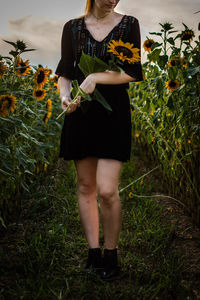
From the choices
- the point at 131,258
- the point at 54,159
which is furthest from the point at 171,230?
the point at 54,159

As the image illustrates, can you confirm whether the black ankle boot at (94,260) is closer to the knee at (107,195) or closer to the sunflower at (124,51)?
the knee at (107,195)

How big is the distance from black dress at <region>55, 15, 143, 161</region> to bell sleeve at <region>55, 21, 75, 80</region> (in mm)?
56

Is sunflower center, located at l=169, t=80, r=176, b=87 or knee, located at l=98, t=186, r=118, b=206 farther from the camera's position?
sunflower center, located at l=169, t=80, r=176, b=87

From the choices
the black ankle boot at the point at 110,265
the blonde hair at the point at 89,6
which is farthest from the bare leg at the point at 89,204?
the blonde hair at the point at 89,6

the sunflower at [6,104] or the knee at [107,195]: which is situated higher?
the sunflower at [6,104]

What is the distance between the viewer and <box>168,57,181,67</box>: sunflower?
7.99 feet

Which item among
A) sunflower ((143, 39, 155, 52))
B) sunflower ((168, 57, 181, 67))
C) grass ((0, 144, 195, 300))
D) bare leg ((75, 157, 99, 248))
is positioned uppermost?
→ sunflower ((143, 39, 155, 52))

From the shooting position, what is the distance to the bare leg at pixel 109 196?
1717mm

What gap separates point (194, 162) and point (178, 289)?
100 centimetres

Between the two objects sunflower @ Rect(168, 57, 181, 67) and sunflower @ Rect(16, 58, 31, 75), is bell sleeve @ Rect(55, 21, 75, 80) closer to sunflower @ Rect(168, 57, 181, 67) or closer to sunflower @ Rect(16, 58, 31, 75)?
sunflower @ Rect(16, 58, 31, 75)

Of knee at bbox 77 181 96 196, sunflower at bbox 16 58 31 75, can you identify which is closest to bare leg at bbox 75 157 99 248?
knee at bbox 77 181 96 196

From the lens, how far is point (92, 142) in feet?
5.81

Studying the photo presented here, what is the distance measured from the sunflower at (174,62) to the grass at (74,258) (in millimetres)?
1154

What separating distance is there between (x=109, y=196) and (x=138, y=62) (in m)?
0.71
